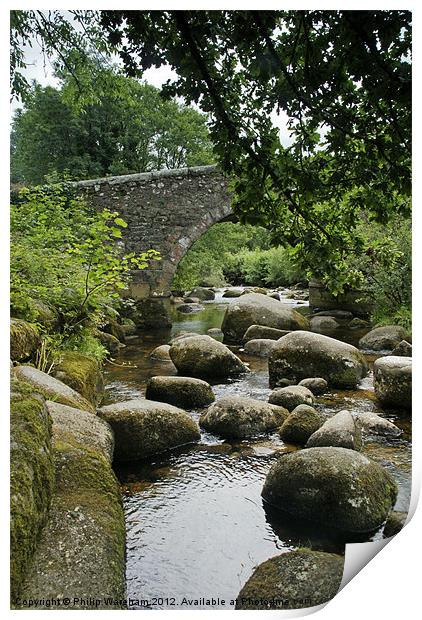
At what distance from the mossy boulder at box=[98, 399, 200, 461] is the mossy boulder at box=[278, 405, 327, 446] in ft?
2.20

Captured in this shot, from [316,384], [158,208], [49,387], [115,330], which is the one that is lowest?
[316,384]

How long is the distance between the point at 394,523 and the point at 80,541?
1.46m

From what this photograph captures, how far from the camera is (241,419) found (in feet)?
12.4

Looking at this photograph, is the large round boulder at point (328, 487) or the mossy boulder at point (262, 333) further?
the mossy boulder at point (262, 333)

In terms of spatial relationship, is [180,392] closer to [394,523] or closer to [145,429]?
[145,429]

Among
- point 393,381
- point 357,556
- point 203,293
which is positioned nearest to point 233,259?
point 393,381

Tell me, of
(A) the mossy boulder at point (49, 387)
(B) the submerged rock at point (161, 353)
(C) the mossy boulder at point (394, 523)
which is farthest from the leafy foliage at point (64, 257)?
(C) the mossy boulder at point (394, 523)

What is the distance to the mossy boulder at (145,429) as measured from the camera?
3592mm

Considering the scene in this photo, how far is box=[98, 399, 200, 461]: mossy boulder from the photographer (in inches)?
141

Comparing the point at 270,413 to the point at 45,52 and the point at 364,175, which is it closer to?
the point at 364,175

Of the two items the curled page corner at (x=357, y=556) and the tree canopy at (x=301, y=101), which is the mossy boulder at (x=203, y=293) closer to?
the tree canopy at (x=301, y=101)

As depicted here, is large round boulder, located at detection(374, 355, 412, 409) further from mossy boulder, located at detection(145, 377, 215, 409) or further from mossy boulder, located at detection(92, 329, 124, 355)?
mossy boulder, located at detection(92, 329, 124, 355)

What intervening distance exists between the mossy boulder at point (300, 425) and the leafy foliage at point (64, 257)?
1.61m
